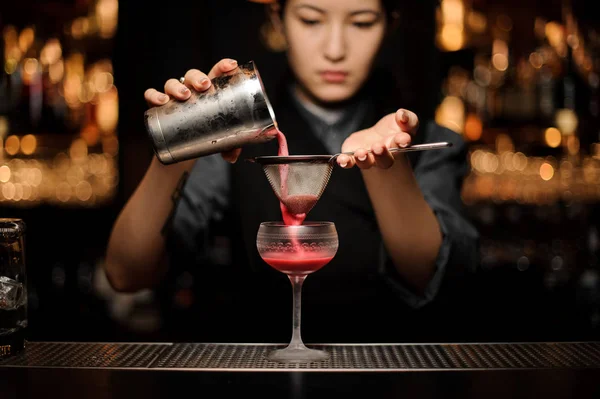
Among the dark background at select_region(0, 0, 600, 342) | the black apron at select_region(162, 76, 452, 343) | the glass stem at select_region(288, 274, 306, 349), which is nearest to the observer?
the glass stem at select_region(288, 274, 306, 349)

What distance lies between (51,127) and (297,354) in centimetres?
317

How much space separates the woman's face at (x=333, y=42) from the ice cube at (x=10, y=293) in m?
1.40

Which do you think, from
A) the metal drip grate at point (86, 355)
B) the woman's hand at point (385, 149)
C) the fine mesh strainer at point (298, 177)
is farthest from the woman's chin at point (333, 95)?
the metal drip grate at point (86, 355)

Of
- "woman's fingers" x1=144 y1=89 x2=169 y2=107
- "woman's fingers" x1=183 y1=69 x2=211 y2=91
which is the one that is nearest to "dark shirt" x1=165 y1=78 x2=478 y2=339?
"woman's fingers" x1=144 y1=89 x2=169 y2=107

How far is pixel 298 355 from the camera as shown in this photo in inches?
66.1

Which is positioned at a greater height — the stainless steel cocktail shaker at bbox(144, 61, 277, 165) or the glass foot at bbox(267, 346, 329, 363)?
the stainless steel cocktail shaker at bbox(144, 61, 277, 165)

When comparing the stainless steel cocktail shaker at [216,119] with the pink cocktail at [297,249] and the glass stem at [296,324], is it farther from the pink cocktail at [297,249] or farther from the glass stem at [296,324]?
the glass stem at [296,324]

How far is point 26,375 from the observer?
154 cm

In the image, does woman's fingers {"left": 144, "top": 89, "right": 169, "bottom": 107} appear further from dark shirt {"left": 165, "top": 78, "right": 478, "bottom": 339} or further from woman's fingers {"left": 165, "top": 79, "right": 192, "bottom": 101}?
dark shirt {"left": 165, "top": 78, "right": 478, "bottom": 339}

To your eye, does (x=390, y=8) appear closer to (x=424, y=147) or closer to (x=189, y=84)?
(x=189, y=84)

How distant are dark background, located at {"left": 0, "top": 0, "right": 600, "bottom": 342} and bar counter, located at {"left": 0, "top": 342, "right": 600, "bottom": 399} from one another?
1287 mm

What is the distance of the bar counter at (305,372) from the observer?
1.42 m

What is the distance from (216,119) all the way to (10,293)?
57cm

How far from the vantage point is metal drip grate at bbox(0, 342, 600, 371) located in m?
1.62
